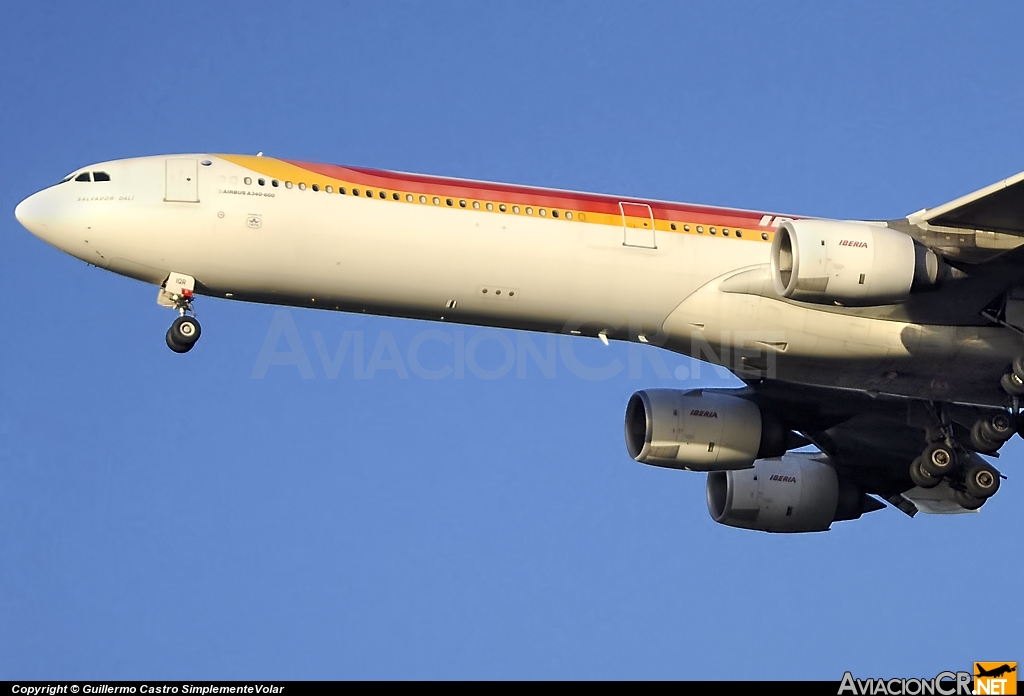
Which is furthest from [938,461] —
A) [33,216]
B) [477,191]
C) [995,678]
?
[33,216]

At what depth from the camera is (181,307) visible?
34594 mm

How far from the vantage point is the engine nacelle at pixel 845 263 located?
33031 mm

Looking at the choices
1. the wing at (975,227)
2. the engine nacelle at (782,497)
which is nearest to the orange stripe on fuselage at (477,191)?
the wing at (975,227)

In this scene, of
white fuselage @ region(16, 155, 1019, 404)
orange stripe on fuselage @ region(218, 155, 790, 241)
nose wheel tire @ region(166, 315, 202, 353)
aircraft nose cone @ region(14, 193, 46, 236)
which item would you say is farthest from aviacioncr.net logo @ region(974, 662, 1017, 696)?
aircraft nose cone @ region(14, 193, 46, 236)

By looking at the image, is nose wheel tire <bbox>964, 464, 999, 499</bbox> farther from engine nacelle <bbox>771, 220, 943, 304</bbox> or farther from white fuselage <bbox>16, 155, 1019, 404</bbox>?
engine nacelle <bbox>771, 220, 943, 304</bbox>

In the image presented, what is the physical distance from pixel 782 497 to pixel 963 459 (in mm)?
5185

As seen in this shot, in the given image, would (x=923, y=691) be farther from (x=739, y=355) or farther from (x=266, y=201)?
(x=266, y=201)

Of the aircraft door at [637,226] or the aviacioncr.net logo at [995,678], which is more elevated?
the aircraft door at [637,226]

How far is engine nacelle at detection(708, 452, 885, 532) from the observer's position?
1604 inches

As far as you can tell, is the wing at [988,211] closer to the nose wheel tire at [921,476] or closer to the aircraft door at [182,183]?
the nose wheel tire at [921,476]

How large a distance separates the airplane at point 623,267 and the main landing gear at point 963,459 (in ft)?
0.16

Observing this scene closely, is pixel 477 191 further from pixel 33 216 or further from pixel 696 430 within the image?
pixel 33 216

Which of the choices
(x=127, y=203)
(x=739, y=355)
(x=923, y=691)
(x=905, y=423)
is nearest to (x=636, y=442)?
(x=739, y=355)

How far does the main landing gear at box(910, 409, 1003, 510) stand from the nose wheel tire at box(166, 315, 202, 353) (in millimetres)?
15549
